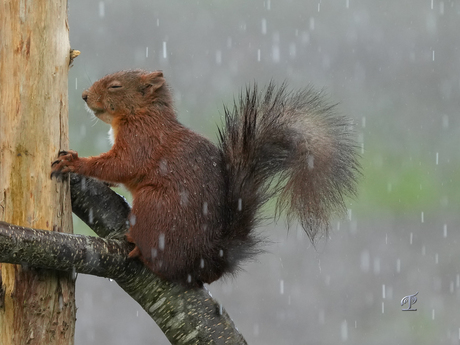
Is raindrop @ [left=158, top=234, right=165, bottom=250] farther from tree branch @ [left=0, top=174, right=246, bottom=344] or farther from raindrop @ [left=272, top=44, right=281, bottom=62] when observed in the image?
raindrop @ [left=272, top=44, right=281, bottom=62]

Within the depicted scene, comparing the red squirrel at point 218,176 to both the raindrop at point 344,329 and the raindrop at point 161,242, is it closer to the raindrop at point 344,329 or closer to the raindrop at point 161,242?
the raindrop at point 161,242

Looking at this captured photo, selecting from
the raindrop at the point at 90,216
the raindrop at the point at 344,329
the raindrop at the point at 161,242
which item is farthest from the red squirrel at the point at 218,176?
the raindrop at the point at 344,329

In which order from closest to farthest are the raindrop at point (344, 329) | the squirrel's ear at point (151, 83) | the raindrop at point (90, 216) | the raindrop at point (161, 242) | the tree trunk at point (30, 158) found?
1. the tree trunk at point (30, 158)
2. the raindrop at point (161, 242)
3. the raindrop at point (90, 216)
4. the squirrel's ear at point (151, 83)
5. the raindrop at point (344, 329)

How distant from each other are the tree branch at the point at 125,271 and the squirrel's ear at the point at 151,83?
1.09 feet

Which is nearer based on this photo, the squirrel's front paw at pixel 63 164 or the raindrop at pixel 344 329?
the squirrel's front paw at pixel 63 164

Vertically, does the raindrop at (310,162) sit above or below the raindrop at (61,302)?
above

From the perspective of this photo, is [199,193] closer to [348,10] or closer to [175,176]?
[175,176]

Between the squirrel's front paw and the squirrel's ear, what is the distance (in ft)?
1.34

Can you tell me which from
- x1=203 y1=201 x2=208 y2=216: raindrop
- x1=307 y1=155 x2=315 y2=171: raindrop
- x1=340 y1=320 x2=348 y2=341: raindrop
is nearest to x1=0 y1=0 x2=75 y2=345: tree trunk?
x1=203 y1=201 x2=208 y2=216: raindrop

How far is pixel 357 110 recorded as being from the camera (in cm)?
646

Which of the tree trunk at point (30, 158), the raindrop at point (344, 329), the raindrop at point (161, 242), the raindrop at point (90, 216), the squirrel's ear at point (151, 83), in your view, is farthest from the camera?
the raindrop at point (344, 329)

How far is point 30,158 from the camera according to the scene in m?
1.67

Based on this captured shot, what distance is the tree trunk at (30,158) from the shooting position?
64.8 inches

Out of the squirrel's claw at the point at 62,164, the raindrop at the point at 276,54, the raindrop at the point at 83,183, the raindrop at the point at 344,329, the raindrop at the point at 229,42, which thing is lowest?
the raindrop at the point at 344,329
